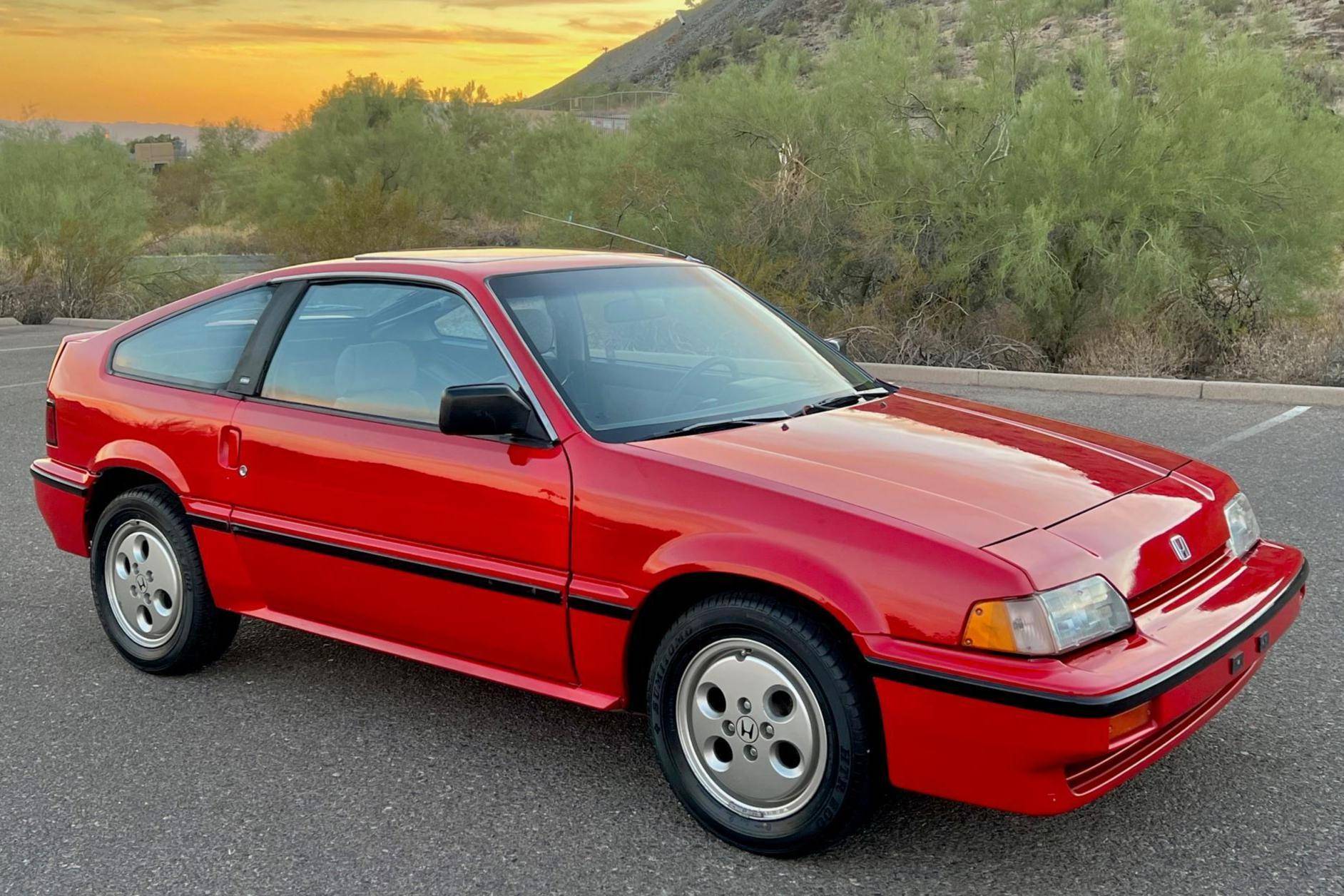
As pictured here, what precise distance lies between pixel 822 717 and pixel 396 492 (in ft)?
5.05

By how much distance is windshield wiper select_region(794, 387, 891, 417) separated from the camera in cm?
413

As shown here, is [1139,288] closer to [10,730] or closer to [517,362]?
[517,362]

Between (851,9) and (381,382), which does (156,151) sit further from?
(381,382)

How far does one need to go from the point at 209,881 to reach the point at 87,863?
37 cm

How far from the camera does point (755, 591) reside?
331 centimetres

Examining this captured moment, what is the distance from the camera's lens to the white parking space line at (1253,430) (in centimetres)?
848

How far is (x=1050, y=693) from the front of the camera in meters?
2.91

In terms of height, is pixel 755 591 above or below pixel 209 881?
above

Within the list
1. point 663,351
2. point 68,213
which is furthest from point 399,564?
point 68,213

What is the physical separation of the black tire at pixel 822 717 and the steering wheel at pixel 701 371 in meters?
0.89

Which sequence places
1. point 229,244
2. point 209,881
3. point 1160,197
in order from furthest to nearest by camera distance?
point 229,244
point 1160,197
point 209,881

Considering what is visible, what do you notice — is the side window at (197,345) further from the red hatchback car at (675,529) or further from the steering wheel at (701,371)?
the steering wheel at (701,371)

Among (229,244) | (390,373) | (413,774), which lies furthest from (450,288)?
(229,244)

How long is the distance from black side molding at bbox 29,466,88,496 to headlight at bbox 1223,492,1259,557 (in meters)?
3.98
